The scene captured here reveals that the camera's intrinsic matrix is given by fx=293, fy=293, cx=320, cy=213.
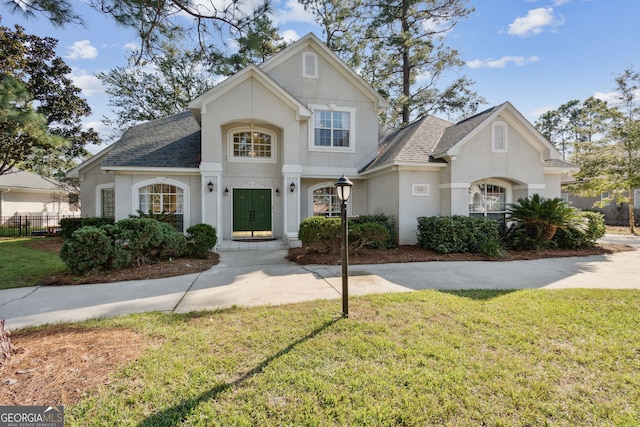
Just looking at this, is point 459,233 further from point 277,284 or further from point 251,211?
point 251,211

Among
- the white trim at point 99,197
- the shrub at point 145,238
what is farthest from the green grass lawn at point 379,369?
the white trim at point 99,197

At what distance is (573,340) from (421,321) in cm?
182

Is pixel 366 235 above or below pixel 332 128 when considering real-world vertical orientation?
below

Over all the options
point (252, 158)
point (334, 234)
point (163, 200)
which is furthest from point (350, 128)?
point (163, 200)

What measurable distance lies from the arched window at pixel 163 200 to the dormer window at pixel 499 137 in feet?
41.1

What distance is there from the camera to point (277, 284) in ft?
21.0

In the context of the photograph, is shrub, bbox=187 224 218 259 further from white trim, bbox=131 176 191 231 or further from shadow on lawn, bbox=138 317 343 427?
shadow on lawn, bbox=138 317 343 427

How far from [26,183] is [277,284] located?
30.3 metres

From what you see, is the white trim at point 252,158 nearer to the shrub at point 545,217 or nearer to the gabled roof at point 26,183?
the shrub at point 545,217

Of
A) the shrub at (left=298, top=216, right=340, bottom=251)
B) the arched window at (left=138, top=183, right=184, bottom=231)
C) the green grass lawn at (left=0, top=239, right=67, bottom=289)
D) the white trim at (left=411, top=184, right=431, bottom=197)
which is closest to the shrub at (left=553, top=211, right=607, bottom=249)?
the white trim at (left=411, top=184, right=431, bottom=197)

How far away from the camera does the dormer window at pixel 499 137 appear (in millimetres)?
11109

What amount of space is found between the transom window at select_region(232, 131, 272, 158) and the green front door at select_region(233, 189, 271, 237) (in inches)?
64.5

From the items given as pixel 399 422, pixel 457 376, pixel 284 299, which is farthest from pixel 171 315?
pixel 457 376

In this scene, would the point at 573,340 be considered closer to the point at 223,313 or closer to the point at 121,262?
the point at 223,313
